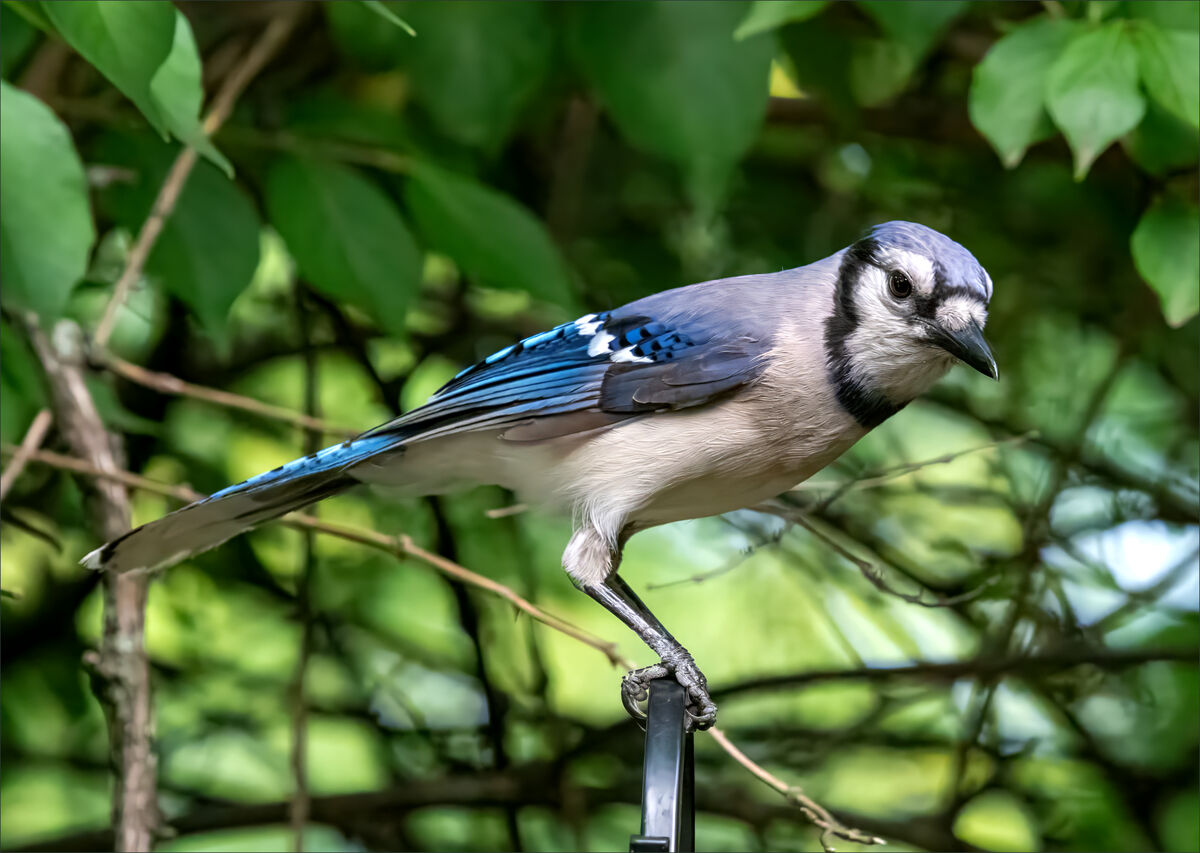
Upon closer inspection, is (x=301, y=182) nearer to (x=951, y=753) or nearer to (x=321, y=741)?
(x=321, y=741)

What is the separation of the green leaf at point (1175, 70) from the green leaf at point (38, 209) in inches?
54.8

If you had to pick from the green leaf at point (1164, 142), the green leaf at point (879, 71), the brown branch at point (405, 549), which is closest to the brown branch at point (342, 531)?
the brown branch at point (405, 549)

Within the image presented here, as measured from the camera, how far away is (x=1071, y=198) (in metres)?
2.83

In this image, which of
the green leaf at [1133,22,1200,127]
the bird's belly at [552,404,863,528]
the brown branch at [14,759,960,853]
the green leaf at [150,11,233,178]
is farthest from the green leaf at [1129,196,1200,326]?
the brown branch at [14,759,960,853]

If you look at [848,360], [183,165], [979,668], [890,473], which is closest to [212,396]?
[183,165]

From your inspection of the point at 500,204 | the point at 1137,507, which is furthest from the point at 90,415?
the point at 1137,507

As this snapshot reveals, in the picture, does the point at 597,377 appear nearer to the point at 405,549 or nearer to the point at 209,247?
the point at 405,549

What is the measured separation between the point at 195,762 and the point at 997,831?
6.22 feet

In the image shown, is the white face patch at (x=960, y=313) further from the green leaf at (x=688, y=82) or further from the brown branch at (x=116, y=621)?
the brown branch at (x=116, y=621)

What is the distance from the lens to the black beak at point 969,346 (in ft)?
4.84

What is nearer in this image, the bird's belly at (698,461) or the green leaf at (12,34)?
the bird's belly at (698,461)

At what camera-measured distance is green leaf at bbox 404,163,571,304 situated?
85.6 inches

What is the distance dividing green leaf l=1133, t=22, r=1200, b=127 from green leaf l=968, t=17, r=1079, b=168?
0.12 meters

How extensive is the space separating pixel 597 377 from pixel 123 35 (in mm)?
721
